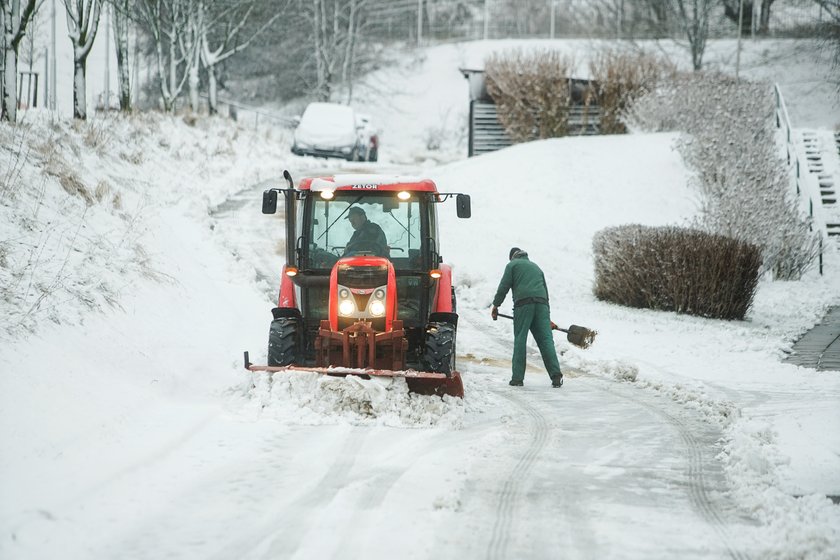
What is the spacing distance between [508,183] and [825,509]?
2059 centimetres

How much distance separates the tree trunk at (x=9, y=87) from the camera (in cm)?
1669

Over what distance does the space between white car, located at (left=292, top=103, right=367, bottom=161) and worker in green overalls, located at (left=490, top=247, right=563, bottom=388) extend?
23.3 m

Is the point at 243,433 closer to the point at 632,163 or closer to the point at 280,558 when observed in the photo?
the point at 280,558

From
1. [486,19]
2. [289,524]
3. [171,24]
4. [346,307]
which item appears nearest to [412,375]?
[346,307]

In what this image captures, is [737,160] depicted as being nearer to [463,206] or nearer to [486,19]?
[463,206]

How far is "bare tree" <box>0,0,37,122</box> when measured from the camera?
1692 centimetres

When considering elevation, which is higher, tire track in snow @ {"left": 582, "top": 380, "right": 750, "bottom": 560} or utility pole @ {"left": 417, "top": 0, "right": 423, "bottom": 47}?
utility pole @ {"left": 417, "top": 0, "right": 423, "bottom": 47}

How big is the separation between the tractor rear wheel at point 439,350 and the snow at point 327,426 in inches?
17.3

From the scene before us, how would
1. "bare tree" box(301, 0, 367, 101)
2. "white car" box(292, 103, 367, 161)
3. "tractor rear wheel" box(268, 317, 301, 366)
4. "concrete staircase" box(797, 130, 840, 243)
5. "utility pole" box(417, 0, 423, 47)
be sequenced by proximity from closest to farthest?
"tractor rear wheel" box(268, 317, 301, 366) → "concrete staircase" box(797, 130, 840, 243) → "white car" box(292, 103, 367, 161) → "bare tree" box(301, 0, 367, 101) → "utility pole" box(417, 0, 423, 47)

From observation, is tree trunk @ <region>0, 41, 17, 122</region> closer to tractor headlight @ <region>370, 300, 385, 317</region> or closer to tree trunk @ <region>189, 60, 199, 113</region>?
tractor headlight @ <region>370, 300, 385, 317</region>

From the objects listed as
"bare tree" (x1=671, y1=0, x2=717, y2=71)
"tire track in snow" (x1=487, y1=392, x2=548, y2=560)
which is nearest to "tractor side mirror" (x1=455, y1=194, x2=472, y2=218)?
"tire track in snow" (x1=487, y1=392, x2=548, y2=560)

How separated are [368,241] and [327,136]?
2489 cm

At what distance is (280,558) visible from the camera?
5.29 meters

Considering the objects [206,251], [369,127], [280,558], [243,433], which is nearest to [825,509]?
[280,558]
